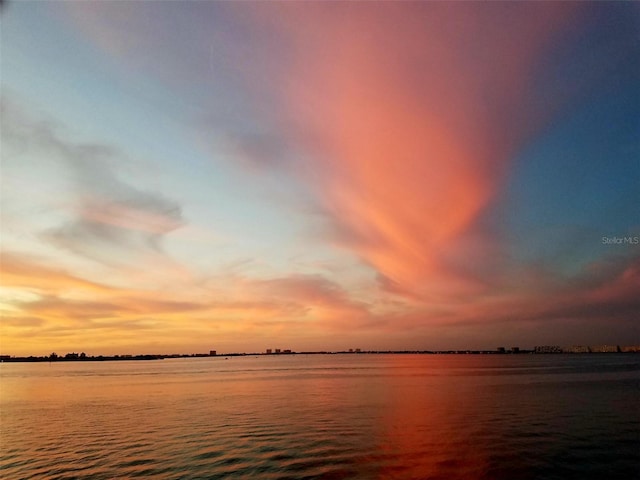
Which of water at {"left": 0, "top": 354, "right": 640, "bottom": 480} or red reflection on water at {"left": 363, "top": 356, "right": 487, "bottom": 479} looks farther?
water at {"left": 0, "top": 354, "right": 640, "bottom": 480}

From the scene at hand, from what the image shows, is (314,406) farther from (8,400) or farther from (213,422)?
(8,400)

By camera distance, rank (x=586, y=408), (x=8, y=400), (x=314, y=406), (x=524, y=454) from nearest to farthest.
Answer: (x=524, y=454) → (x=586, y=408) → (x=314, y=406) → (x=8, y=400)

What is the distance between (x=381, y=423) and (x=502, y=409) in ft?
64.7

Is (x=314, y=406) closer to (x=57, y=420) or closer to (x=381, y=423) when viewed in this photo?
(x=381, y=423)

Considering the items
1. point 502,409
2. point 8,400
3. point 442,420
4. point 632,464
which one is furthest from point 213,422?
point 8,400

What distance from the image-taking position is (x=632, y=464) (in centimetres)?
3369

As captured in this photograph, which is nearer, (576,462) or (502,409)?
(576,462)

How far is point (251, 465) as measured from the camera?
112 feet

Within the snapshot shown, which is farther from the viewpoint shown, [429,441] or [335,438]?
[335,438]

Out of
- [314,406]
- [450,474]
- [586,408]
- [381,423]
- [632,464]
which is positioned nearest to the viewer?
[450,474]

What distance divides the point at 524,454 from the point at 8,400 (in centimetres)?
10076

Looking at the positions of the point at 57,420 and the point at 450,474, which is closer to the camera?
the point at 450,474

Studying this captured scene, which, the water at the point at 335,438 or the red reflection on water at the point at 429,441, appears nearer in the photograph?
the red reflection on water at the point at 429,441

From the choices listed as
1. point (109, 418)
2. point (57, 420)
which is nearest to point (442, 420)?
point (109, 418)
